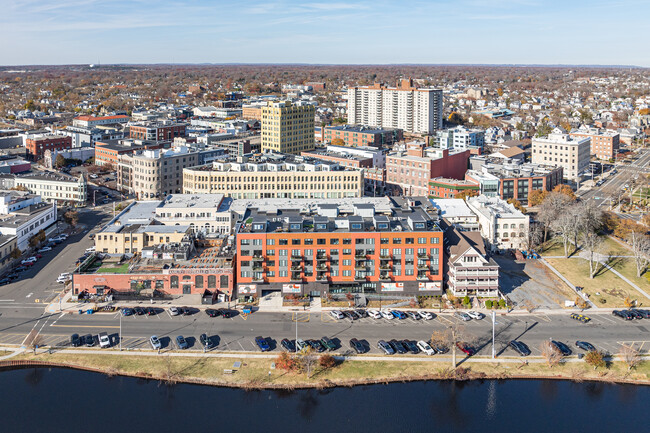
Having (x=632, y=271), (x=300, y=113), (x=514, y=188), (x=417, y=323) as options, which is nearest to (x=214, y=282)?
(x=417, y=323)

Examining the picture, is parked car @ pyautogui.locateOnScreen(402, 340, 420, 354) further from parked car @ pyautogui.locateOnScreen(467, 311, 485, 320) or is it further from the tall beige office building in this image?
the tall beige office building

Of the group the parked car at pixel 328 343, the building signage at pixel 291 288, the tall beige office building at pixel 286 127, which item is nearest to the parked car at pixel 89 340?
the building signage at pixel 291 288

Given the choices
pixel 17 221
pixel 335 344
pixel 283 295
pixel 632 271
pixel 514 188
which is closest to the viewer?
pixel 335 344

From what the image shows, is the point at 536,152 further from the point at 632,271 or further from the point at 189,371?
the point at 189,371

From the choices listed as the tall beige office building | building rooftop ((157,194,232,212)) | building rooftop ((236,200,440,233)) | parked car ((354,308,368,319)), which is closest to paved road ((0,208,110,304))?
building rooftop ((157,194,232,212))

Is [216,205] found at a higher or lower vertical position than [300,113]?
lower

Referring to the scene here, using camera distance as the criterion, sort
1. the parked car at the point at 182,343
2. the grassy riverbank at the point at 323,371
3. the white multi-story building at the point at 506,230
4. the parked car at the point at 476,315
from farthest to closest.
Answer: the white multi-story building at the point at 506,230, the parked car at the point at 476,315, the parked car at the point at 182,343, the grassy riverbank at the point at 323,371

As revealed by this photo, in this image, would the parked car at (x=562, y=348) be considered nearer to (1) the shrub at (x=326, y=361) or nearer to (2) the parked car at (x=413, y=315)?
(2) the parked car at (x=413, y=315)

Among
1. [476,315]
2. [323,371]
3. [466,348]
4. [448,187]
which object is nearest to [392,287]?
[476,315]
